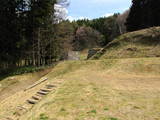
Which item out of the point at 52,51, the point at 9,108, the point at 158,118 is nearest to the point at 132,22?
the point at 52,51

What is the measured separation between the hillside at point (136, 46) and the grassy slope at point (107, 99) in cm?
444

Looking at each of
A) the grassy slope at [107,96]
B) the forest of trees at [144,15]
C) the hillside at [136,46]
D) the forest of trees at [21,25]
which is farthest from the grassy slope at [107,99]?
the forest of trees at [144,15]

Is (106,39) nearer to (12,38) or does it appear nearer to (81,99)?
(12,38)

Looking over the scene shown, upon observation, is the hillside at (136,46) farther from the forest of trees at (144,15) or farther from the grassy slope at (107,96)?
the forest of trees at (144,15)

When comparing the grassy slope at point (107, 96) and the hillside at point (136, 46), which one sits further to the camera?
the hillside at point (136, 46)

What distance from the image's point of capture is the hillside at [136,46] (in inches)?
728

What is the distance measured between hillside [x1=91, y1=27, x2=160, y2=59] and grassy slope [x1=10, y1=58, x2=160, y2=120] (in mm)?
4439

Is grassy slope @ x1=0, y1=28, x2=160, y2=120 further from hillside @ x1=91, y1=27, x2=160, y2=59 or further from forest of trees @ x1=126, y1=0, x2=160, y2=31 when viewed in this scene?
forest of trees @ x1=126, y1=0, x2=160, y2=31

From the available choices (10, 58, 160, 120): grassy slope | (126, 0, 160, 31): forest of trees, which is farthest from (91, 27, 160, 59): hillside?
(126, 0, 160, 31): forest of trees

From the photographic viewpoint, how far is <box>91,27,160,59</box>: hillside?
18500 millimetres

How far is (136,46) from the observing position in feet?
65.5

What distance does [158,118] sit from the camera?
6844 mm

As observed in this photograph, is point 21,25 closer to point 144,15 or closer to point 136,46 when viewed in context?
point 136,46

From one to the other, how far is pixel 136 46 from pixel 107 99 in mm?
12198
